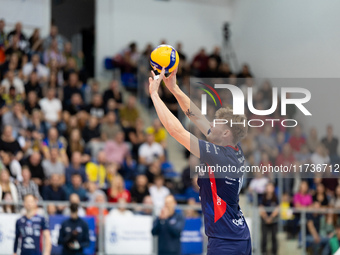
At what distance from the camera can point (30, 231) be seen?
381 inches

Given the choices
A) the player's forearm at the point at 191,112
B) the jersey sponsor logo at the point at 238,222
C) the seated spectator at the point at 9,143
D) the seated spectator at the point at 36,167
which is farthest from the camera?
the seated spectator at the point at 9,143

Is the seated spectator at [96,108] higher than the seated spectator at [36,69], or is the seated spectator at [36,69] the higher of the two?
the seated spectator at [36,69]

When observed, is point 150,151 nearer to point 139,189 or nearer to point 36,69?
point 139,189

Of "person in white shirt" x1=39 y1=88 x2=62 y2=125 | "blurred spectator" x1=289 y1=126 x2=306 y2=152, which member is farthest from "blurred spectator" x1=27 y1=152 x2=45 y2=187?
"blurred spectator" x1=289 y1=126 x2=306 y2=152

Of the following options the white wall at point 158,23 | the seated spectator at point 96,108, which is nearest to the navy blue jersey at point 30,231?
the seated spectator at point 96,108

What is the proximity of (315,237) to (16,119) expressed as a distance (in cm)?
763

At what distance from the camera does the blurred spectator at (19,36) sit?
52.5 feet

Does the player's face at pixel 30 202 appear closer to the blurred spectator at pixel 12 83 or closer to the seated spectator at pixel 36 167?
the seated spectator at pixel 36 167

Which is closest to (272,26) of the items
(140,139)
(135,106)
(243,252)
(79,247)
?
(135,106)

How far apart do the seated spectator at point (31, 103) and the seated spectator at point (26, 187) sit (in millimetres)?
3074

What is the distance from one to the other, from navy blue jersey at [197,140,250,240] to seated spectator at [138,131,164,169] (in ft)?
30.9

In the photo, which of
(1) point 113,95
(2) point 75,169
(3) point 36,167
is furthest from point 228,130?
(1) point 113,95

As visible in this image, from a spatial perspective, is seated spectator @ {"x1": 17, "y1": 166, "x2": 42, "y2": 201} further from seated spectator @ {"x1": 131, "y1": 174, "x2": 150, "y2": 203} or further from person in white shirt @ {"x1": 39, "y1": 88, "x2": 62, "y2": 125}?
person in white shirt @ {"x1": 39, "y1": 88, "x2": 62, "y2": 125}

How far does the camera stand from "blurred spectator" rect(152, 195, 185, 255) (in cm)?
1124
